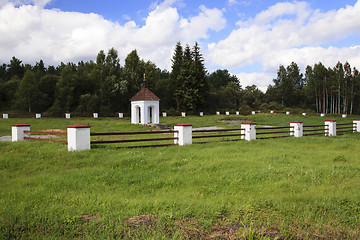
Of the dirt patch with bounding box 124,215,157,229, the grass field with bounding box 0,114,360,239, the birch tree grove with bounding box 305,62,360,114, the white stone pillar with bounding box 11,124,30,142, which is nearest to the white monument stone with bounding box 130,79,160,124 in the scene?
the white stone pillar with bounding box 11,124,30,142

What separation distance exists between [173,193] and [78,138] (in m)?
5.13

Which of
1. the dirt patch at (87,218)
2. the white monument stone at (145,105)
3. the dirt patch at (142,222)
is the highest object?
the white monument stone at (145,105)

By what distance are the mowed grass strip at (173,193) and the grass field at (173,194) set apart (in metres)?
0.02

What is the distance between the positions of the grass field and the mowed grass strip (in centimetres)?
2

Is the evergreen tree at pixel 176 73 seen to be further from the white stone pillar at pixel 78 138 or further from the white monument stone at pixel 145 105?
the white stone pillar at pixel 78 138

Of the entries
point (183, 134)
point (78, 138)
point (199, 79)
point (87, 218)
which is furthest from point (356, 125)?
point (199, 79)

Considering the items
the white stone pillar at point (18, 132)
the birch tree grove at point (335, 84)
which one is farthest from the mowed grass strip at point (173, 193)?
the birch tree grove at point (335, 84)

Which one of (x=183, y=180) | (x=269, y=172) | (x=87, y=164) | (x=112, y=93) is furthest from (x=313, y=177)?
(x=112, y=93)

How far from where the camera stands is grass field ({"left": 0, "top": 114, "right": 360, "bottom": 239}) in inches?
173

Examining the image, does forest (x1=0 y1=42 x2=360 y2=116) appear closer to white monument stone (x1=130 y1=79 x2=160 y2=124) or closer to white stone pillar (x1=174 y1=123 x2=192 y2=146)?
white monument stone (x1=130 y1=79 x2=160 y2=124)

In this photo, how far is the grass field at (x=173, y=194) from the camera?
4395mm

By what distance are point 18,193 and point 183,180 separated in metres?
3.99

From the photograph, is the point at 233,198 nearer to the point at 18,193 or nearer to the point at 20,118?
the point at 18,193

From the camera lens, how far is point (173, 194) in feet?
20.1
